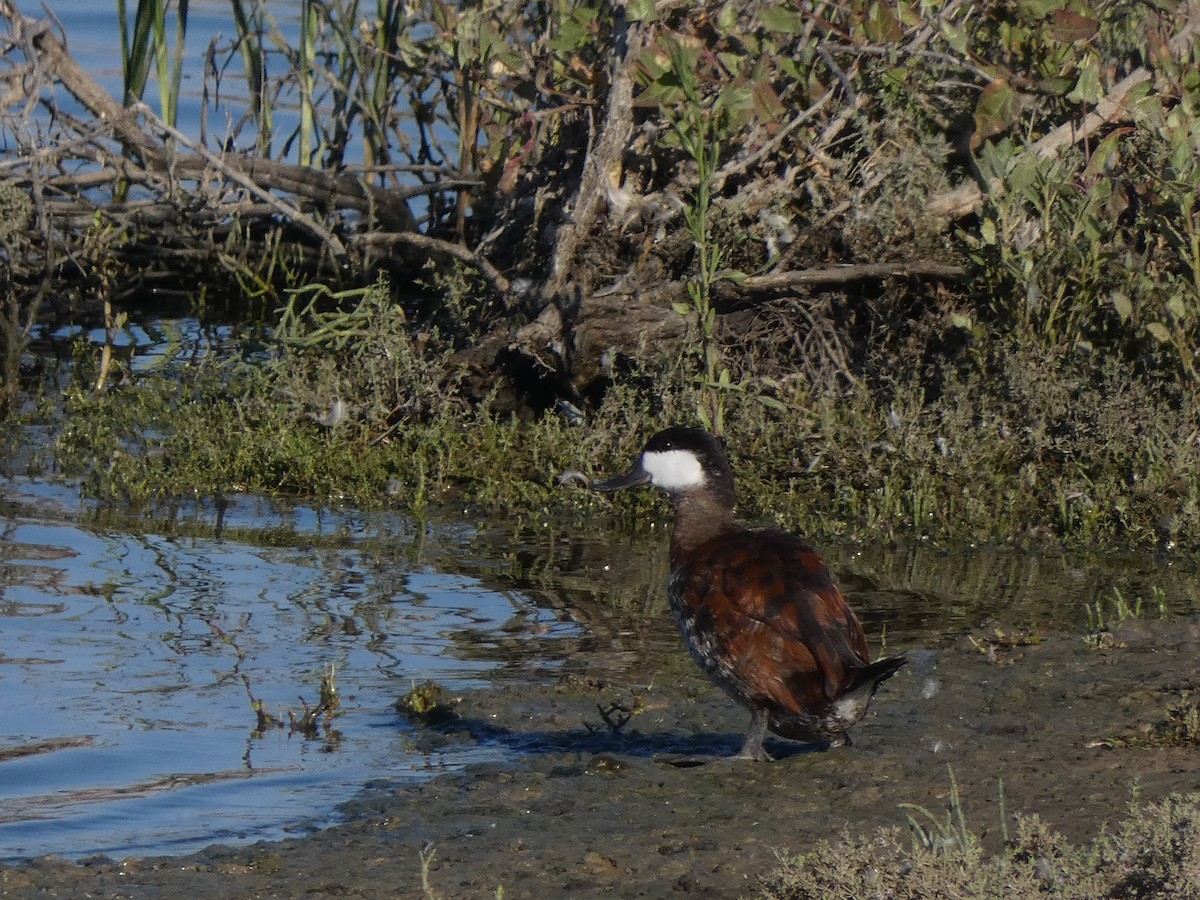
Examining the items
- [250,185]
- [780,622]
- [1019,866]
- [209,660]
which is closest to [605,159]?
[250,185]

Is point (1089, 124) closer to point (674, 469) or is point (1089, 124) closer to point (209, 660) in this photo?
point (674, 469)

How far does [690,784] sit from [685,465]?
125 centimetres

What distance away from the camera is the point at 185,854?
13.1ft

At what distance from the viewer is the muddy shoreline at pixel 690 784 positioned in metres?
3.82

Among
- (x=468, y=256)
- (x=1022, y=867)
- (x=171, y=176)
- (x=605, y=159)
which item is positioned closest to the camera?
(x=1022, y=867)

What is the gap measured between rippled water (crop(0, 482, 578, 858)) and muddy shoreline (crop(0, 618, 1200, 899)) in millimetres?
244

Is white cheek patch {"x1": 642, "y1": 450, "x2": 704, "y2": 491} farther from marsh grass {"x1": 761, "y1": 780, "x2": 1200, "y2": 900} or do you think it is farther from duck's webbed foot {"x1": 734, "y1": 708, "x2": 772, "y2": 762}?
marsh grass {"x1": 761, "y1": 780, "x2": 1200, "y2": 900}

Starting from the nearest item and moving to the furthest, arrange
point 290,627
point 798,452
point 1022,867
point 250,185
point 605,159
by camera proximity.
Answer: point 1022,867
point 290,627
point 798,452
point 605,159
point 250,185

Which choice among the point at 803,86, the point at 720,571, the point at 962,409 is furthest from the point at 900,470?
Result: the point at 720,571

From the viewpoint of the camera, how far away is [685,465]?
543 centimetres

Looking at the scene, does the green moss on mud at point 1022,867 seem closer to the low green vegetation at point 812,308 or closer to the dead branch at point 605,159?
the low green vegetation at point 812,308

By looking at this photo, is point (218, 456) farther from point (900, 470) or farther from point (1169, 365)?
point (1169, 365)

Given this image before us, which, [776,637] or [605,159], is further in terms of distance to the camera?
[605,159]

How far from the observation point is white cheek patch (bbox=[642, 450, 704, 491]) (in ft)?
17.7
